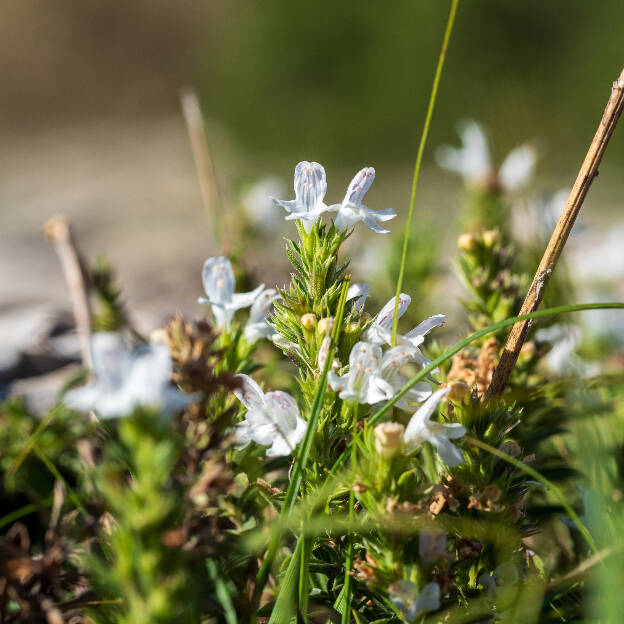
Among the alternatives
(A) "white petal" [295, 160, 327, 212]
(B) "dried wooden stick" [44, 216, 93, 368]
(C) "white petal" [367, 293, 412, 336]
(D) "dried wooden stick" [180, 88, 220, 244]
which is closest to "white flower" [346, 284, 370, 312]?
(C) "white petal" [367, 293, 412, 336]

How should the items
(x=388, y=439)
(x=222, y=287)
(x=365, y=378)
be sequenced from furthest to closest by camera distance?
(x=222, y=287) → (x=365, y=378) → (x=388, y=439)

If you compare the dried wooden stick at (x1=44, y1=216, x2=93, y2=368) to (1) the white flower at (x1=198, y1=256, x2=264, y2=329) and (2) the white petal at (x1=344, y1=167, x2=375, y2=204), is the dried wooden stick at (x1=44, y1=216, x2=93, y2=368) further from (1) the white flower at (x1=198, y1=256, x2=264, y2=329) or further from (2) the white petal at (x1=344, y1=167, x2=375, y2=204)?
(2) the white petal at (x1=344, y1=167, x2=375, y2=204)

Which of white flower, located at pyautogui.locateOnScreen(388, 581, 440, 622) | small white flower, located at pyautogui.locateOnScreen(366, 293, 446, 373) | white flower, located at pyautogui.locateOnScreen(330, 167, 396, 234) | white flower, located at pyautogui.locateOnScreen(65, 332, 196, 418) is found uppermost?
white flower, located at pyautogui.locateOnScreen(330, 167, 396, 234)

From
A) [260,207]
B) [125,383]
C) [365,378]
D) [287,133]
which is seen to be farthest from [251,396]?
[287,133]

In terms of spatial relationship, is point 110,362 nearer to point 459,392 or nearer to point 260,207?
point 459,392

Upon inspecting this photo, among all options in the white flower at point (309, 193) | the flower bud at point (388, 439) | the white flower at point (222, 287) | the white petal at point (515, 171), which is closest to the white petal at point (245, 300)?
the white flower at point (222, 287)

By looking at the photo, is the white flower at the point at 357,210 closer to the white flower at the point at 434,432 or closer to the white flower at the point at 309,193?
the white flower at the point at 309,193

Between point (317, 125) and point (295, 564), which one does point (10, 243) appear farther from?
point (317, 125)
